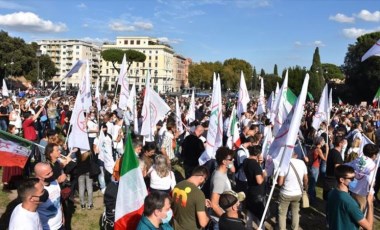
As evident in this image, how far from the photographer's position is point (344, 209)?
4387 mm

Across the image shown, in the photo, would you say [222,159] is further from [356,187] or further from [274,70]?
[274,70]

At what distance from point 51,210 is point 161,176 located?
1710 mm

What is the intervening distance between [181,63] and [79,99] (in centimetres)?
17317

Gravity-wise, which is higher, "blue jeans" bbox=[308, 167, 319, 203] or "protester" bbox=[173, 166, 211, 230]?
"protester" bbox=[173, 166, 211, 230]

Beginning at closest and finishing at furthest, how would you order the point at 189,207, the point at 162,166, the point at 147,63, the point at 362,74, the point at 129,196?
the point at 129,196, the point at 189,207, the point at 162,166, the point at 362,74, the point at 147,63

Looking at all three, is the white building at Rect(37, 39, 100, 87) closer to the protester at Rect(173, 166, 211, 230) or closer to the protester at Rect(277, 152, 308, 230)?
the protester at Rect(277, 152, 308, 230)

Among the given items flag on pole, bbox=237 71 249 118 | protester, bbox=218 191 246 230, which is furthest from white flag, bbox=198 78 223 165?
flag on pole, bbox=237 71 249 118

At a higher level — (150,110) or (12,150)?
(150,110)

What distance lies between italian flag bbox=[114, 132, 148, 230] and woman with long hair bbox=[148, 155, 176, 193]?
1.75 metres

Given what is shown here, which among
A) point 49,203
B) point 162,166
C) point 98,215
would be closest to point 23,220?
point 49,203

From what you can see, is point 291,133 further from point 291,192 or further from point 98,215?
point 98,215

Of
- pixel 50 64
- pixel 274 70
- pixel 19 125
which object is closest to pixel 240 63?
pixel 274 70

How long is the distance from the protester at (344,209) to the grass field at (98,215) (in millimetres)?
3309

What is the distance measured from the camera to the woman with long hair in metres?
5.95
